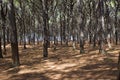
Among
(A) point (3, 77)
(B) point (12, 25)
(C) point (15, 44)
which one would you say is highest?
(B) point (12, 25)

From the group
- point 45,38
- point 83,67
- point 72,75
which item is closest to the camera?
point 72,75

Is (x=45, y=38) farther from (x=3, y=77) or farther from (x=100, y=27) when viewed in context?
(x=3, y=77)

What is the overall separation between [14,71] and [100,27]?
9.32m

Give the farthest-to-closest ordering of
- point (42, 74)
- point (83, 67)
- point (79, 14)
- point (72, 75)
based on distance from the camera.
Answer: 1. point (79, 14)
2. point (83, 67)
3. point (42, 74)
4. point (72, 75)

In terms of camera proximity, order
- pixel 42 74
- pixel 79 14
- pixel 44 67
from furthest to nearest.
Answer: pixel 79 14 → pixel 44 67 → pixel 42 74

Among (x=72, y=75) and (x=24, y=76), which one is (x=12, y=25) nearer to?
(x=24, y=76)

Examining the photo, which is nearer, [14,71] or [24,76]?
[24,76]

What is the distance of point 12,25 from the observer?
15867mm

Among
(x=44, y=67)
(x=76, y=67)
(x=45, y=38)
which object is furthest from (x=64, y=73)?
(x=45, y=38)

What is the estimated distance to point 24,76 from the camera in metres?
13.5

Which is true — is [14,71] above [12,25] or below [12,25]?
below

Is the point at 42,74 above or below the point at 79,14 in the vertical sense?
below

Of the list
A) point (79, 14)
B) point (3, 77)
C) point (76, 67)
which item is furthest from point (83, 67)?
point (79, 14)

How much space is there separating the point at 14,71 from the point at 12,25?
2783 mm
